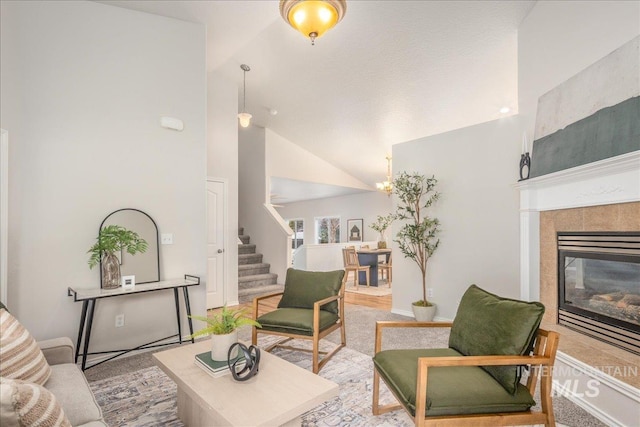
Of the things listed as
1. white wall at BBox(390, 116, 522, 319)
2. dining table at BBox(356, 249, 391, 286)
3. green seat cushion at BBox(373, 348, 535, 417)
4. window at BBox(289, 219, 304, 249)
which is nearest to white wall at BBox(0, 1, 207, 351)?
green seat cushion at BBox(373, 348, 535, 417)

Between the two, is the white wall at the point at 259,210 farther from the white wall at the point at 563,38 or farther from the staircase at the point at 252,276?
the white wall at the point at 563,38

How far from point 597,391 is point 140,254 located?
388 cm

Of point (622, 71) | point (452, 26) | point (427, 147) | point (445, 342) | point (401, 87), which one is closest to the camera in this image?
point (622, 71)

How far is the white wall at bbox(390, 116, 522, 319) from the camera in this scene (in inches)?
150

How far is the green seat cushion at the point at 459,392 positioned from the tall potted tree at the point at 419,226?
8.36 feet

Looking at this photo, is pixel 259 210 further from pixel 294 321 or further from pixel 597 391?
pixel 597 391

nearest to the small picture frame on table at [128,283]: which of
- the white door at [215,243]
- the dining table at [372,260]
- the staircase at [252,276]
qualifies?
the white door at [215,243]

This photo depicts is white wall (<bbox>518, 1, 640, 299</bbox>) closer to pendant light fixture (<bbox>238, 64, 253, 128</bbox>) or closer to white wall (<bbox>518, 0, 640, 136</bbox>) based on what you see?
white wall (<bbox>518, 0, 640, 136</bbox>)

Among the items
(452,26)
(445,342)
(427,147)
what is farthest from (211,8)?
(445,342)

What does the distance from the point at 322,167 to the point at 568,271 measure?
19.8ft

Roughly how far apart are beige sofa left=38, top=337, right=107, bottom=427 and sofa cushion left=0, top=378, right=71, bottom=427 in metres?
0.55

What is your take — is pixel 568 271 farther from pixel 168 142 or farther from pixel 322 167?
pixel 322 167

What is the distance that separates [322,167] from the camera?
825cm

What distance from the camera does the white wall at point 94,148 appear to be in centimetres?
284
